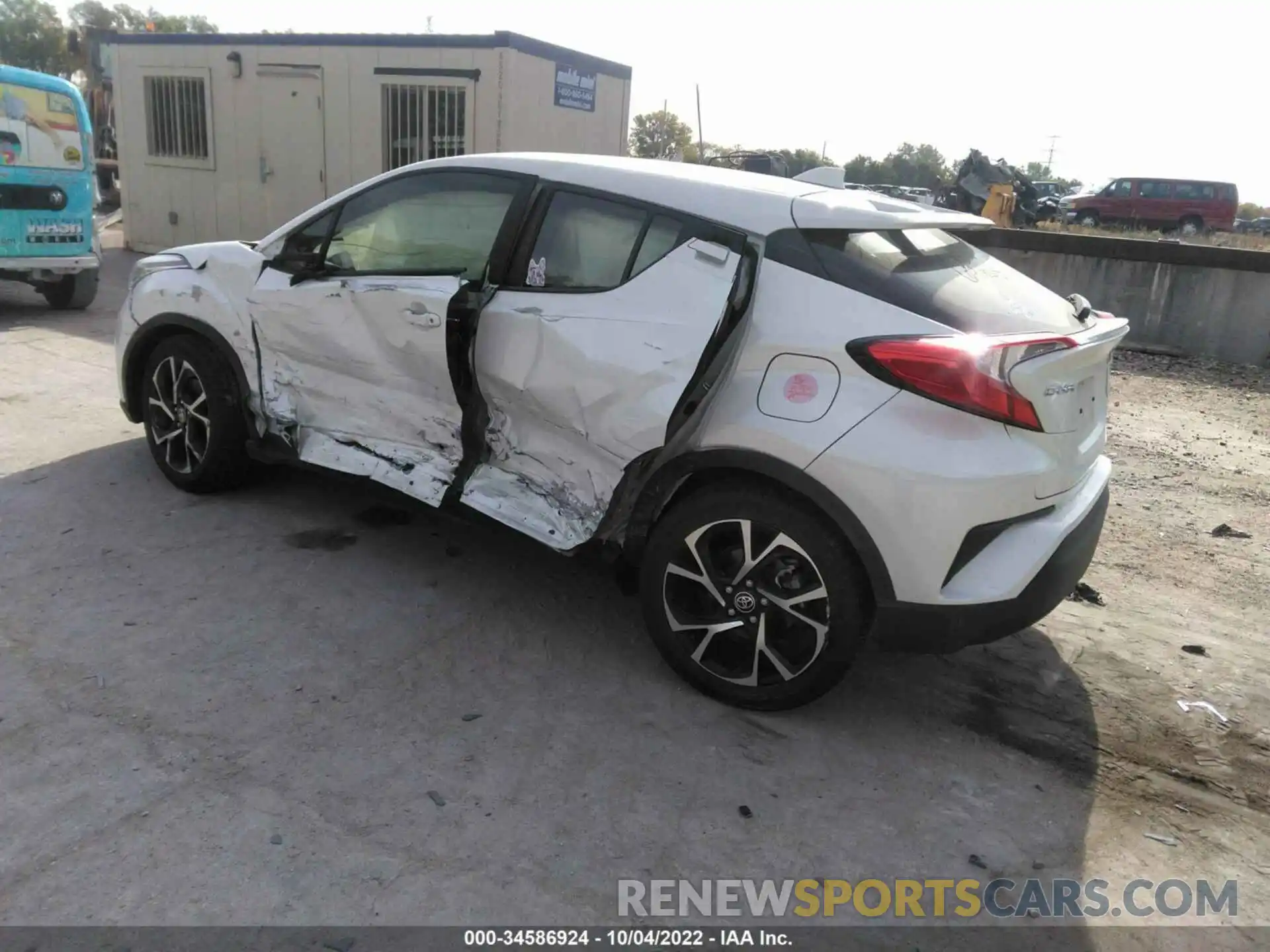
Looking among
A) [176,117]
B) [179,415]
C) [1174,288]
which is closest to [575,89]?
[176,117]

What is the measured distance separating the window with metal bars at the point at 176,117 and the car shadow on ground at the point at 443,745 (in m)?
11.2

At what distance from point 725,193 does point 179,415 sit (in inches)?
116

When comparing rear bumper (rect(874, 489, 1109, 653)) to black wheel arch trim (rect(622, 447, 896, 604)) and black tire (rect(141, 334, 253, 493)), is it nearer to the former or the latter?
black wheel arch trim (rect(622, 447, 896, 604))

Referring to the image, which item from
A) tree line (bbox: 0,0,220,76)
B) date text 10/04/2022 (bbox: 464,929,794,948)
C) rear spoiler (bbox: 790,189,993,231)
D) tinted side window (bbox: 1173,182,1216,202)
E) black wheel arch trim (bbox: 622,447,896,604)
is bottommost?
date text 10/04/2022 (bbox: 464,929,794,948)

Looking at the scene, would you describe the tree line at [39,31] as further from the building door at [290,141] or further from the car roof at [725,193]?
the car roof at [725,193]

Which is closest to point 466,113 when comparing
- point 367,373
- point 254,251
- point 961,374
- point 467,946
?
point 254,251

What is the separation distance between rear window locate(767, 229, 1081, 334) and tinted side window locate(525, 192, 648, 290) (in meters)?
0.58

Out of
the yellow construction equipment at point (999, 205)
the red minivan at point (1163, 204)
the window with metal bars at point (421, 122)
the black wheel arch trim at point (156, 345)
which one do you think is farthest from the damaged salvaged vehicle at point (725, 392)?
the red minivan at point (1163, 204)

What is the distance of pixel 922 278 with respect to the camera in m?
3.17

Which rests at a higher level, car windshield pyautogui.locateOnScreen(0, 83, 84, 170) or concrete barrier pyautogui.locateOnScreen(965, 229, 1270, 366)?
car windshield pyautogui.locateOnScreen(0, 83, 84, 170)

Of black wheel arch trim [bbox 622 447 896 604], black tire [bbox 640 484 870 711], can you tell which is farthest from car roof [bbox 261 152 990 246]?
black tire [bbox 640 484 870 711]

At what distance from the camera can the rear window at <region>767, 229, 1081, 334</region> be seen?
10.1 ft

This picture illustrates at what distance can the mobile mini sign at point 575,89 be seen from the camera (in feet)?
41.4

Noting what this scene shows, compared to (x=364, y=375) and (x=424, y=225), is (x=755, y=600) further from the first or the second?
(x=424, y=225)
